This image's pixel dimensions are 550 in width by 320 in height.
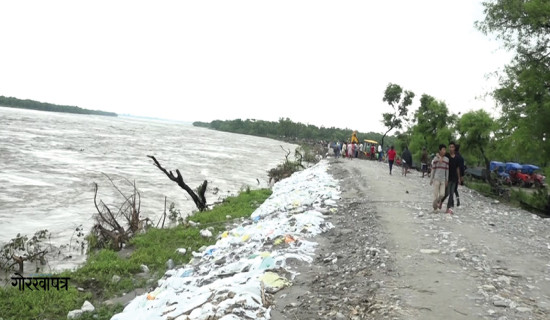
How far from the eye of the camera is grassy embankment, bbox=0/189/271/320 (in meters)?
5.82

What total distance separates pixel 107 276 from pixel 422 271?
5.55 m

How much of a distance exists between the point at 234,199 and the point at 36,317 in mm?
9783

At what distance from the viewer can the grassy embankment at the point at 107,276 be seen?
5820 millimetres

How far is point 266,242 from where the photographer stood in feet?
23.0

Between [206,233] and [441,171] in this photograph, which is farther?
[206,233]

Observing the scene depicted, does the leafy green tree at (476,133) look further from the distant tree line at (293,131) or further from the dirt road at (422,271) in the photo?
the distant tree line at (293,131)

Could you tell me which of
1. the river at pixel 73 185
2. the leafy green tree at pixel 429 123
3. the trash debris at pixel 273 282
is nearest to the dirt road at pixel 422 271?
the trash debris at pixel 273 282

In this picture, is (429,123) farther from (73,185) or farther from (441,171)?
(73,185)

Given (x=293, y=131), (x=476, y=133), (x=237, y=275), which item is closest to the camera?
(x=237, y=275)

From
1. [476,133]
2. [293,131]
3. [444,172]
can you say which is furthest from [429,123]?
[293,131]

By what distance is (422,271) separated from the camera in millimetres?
5066

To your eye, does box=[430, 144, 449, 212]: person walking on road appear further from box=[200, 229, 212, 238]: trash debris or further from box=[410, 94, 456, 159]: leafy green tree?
box=[410, 94, 456, 159]: leafy green tree

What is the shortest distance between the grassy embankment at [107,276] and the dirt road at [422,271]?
322 cm

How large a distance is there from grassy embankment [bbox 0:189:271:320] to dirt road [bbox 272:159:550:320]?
3.22 m
